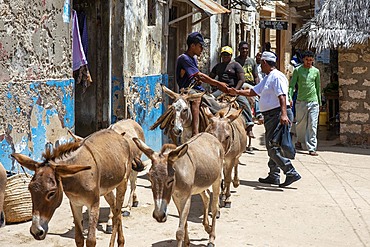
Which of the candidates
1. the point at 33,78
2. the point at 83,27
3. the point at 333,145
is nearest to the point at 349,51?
the point at 333,145

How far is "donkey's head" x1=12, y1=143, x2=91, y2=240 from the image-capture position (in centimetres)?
447

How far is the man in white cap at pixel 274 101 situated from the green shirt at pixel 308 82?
3155 mm

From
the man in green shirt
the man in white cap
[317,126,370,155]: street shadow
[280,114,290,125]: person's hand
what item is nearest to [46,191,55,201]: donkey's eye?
the man in white cap

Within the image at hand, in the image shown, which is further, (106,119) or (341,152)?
(341,152)

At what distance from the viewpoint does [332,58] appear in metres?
19.1

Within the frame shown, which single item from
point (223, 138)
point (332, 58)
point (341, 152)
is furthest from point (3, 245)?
point (332, 58)

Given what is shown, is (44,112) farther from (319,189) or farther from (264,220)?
(319,189)

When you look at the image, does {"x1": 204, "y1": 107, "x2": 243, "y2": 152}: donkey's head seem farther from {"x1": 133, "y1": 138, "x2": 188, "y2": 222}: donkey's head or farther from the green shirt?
the green shirt

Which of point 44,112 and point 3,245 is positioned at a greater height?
point 44,112

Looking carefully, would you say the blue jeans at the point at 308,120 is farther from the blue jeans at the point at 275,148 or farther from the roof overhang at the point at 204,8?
the blue jeans at the point at 275,148

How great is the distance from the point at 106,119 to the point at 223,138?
3.01m

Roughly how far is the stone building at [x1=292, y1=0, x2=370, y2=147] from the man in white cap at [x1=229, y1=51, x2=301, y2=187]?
13.8 feet

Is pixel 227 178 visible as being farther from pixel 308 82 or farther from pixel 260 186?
pixel 308 82

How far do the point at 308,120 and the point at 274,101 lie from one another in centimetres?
362
